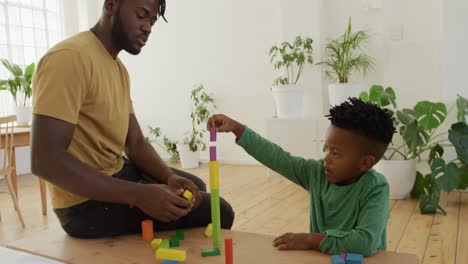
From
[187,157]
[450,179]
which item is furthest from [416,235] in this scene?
[187,157]

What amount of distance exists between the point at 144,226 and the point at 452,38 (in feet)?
9.41

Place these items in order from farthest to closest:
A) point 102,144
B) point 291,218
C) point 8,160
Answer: point 8,160
point 291,218
point 102,144

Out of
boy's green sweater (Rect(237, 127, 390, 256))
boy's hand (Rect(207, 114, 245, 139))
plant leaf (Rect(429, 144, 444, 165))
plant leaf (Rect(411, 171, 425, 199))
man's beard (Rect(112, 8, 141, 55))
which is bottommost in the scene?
plant leaf (Rect(411, 171, 425, 199))

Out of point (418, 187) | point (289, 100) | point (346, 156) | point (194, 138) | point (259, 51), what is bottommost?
point (418, 187)

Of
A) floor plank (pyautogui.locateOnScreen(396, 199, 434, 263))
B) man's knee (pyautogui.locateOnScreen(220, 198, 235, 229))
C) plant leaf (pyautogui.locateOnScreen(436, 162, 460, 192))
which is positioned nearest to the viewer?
man's knee (pyautogui.locateOnScreen(220, 198, 235, 229))

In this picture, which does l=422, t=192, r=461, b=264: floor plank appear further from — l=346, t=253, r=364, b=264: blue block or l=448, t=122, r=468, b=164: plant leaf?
l=346, t=253, r=364, b=264: blue block

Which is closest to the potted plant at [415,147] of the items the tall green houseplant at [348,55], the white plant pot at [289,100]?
the tall green houseplant at [348,55]

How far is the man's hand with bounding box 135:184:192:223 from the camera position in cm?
120

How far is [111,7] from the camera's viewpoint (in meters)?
1.37

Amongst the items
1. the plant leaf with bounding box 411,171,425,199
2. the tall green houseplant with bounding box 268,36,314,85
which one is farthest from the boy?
the tall green houseplant with bounding box 268,36,314,85

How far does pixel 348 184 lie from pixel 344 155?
0.32ft

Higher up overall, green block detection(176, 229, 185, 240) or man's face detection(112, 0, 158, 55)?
man's face detection(112, 0, 158, 55)

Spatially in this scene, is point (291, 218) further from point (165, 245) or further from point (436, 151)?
point (165, 245)

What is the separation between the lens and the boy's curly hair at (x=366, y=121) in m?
1.25
